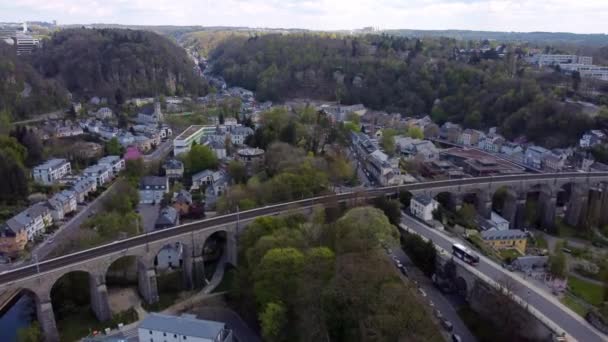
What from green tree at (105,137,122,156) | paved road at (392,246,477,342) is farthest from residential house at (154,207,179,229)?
green tree at (105,137,122,156)

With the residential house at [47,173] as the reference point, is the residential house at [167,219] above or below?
below

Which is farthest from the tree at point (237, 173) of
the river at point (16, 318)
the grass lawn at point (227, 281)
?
the river at point (16, 318)

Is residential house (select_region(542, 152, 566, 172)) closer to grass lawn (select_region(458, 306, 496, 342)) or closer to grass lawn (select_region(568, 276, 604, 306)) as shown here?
grass lawn (select_region(568, 276, 604, 306))

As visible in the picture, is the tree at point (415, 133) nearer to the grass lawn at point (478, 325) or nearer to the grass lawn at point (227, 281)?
the grass lawn at point (227, 281)

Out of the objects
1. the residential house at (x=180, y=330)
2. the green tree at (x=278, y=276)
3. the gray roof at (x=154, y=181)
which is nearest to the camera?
the residential house at (x=180, y=330)

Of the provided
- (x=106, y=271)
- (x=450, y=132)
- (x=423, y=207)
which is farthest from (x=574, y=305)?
(x=450, y=132)

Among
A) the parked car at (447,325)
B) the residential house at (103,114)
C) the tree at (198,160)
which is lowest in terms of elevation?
the parked car at (447,325)

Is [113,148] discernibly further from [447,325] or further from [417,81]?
[417,81]
